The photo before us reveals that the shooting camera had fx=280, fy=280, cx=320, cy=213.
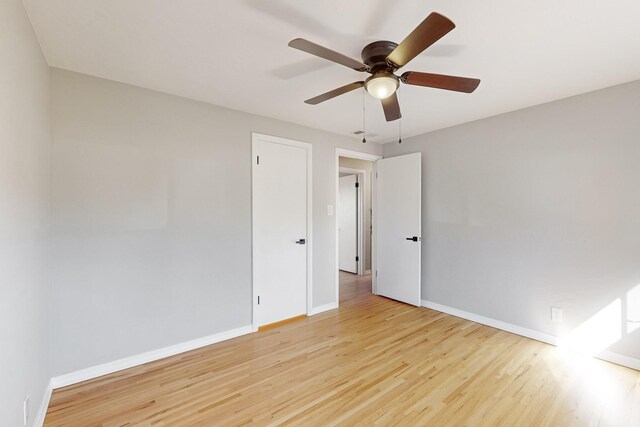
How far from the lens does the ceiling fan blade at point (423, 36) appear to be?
1187 mm

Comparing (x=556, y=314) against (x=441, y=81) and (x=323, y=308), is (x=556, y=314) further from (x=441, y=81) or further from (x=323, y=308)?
(x=441, y=81)

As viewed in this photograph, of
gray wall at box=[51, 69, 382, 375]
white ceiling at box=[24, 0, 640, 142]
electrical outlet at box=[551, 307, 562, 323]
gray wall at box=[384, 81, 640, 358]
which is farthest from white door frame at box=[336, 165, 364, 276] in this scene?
electrical outlet at box=[551, 307, 562, 323]

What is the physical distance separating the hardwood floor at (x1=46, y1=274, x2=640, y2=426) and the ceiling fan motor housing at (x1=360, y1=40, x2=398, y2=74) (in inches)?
86.2

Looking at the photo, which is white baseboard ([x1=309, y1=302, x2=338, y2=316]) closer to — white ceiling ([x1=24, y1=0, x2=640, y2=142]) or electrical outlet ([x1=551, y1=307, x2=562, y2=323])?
electrical outlet ([x1=551, y1=307, x2=562, y2=323])

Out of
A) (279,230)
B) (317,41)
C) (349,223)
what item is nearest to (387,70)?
(317,41)

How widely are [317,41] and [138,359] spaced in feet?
9.36

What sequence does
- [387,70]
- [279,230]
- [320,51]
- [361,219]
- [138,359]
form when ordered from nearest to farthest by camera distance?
1. [320,51]
2. [387,70]
3. [138,359]
4. [279,230]
5. [361,219]

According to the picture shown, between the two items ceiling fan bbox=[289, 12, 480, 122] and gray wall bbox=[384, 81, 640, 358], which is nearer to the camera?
ceiling fan bbox=[289, 12, 480, 122]

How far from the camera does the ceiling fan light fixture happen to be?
1.70 metres

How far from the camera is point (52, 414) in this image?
1.82 m

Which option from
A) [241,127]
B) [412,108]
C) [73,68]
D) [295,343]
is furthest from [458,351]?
[73,68]

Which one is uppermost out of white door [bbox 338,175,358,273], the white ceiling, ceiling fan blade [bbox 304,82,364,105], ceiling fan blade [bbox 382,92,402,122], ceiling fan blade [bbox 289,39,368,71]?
the white ceiling

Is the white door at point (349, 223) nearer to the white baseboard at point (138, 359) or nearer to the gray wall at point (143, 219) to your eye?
the gray wall at point (143, 219)

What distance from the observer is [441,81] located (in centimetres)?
172
